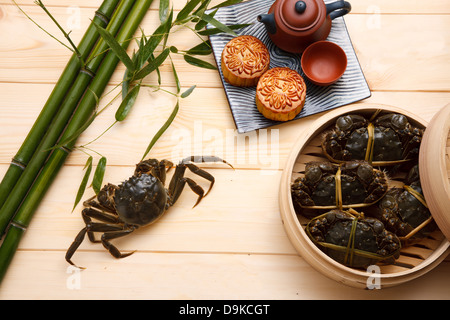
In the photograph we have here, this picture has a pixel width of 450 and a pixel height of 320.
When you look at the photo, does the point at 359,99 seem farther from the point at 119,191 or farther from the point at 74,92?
the point at 74,92

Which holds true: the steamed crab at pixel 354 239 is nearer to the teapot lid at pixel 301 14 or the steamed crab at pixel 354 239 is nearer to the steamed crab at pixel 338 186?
the steamed crab at pixel 338 186

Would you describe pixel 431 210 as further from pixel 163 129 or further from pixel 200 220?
pixel 163 129

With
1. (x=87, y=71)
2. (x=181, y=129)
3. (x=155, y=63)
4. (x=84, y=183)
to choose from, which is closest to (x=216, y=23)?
(x=155, y=63)

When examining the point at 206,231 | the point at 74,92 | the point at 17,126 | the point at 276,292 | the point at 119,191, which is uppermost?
the point at 74,92

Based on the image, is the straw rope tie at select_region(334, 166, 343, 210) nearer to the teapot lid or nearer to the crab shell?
the crab shell

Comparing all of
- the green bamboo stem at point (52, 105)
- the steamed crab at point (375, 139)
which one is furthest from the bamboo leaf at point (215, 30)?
the steamed crab at point (375, 139)

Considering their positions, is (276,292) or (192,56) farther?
(192,56)

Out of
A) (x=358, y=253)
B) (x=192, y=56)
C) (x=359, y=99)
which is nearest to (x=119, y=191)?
(x=192, y=56)
